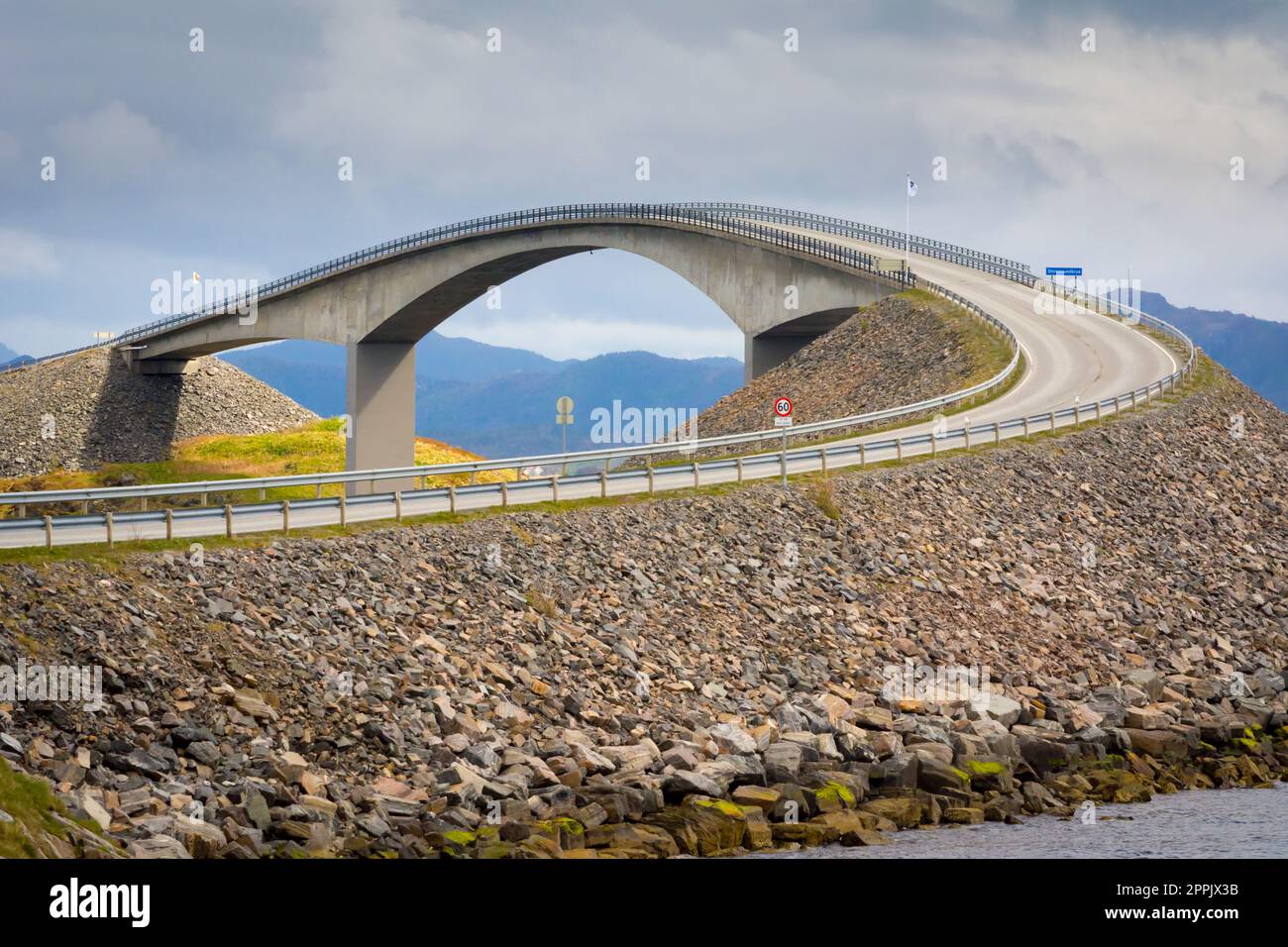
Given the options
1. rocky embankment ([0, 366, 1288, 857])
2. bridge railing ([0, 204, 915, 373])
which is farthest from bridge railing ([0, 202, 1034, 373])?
rocky embankment ([0, 366, 1288, 857])

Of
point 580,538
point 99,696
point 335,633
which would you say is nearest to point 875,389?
point 580,538

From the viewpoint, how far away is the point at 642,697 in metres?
30.8

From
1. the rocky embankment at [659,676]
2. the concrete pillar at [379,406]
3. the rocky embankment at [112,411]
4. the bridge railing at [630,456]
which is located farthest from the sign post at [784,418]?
the rocky embankment at [112,411]

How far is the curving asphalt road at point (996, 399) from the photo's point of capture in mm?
31969

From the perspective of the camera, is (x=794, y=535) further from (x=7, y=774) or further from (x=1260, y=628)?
(x=7, y=774)

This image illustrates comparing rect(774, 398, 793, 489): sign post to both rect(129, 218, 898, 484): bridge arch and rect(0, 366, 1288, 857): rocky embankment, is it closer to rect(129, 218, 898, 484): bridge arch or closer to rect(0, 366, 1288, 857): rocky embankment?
rect(0, 366, 1288, 857): rocky embankment

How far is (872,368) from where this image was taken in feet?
203

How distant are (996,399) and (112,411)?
68.2 meters

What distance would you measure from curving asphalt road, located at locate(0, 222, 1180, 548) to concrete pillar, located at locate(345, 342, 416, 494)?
86.5 feet

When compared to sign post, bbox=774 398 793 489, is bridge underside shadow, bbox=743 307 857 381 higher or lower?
higher

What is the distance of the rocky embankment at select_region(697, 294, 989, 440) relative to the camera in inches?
2335

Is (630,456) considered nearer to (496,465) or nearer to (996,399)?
(496,465)
